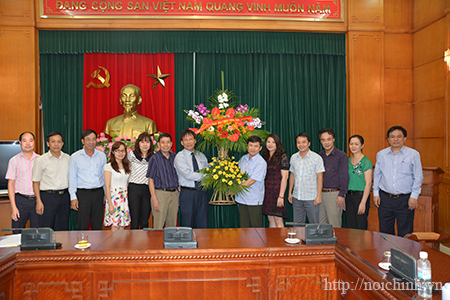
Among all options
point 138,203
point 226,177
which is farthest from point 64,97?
point 226,177

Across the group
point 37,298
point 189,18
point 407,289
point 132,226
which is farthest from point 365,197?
point 189,18

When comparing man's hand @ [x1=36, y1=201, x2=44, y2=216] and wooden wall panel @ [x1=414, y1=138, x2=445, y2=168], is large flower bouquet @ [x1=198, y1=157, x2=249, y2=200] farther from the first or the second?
wooden wall panel @ [x1=414, y1=138, x2=445, y2=168]

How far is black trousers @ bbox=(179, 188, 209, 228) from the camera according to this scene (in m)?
3.46

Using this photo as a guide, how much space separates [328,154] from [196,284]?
230 centimetres

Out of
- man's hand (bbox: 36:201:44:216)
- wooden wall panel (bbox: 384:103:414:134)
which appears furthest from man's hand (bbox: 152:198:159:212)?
wooden wall panel (bbox: 384:103:414:134)

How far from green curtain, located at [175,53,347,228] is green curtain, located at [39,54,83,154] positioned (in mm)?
1639

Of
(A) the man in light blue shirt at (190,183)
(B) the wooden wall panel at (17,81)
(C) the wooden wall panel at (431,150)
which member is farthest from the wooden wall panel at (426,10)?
(B) the wooden wall panel at (17,81)

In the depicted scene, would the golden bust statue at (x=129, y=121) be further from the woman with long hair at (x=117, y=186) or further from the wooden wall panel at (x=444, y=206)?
the wooden wall panel at (x=444, y=206)

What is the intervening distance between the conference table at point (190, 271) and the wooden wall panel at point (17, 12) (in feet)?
14.6

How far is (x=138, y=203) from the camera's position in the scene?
348 centimetres

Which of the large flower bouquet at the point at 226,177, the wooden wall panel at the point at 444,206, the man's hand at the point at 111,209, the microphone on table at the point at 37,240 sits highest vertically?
the large flower bouquet at the point at 226,177

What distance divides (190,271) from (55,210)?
2.31 m

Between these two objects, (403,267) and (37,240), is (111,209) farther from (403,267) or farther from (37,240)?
(403,267)

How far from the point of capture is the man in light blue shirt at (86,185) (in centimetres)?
335
